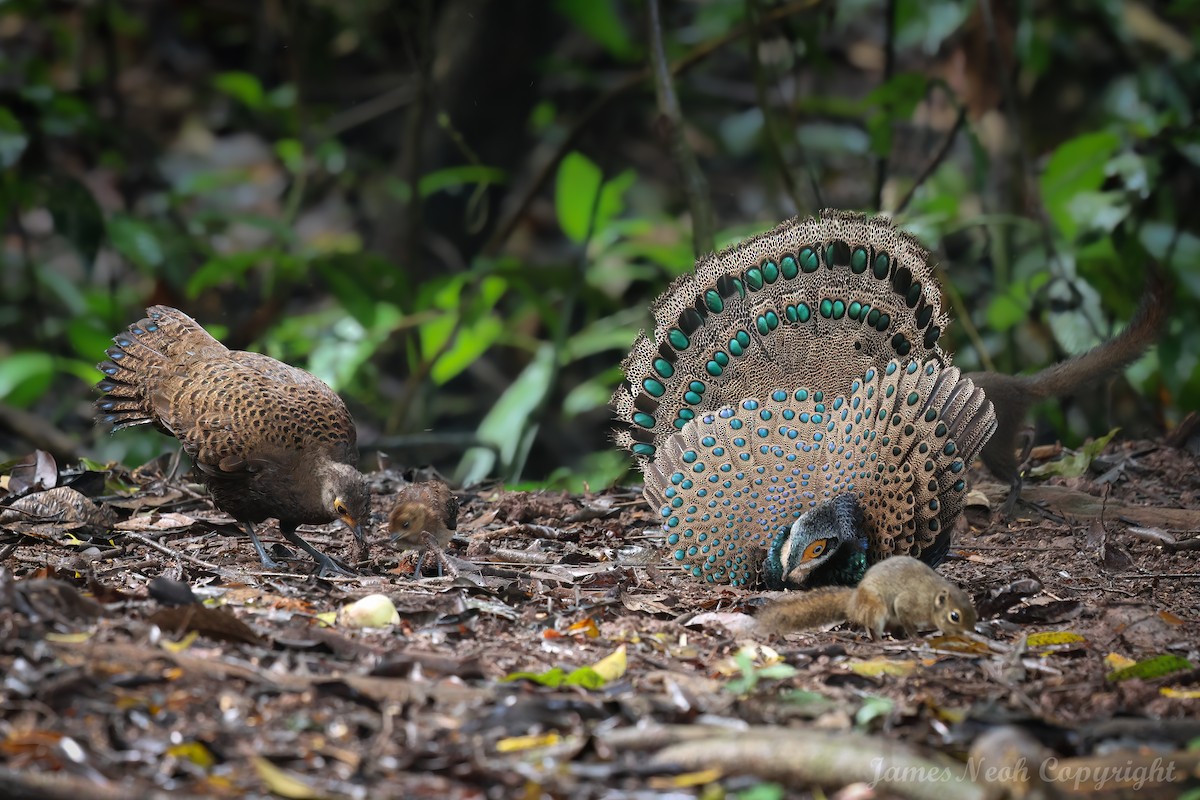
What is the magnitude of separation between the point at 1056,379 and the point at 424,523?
305cm

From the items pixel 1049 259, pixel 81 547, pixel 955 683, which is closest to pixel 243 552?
pixel 81 547

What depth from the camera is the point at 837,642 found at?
4.10 meters

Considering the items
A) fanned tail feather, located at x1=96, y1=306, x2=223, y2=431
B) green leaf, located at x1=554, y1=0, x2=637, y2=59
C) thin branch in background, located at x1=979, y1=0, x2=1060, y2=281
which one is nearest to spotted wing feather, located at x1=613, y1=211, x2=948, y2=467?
fanned tail feather, located at x1=96, y1=306, x2=223, y2=431

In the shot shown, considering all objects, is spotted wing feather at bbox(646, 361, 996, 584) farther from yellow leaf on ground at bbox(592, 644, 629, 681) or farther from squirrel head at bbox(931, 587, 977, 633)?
yellow leaf on ground at bbox(592, 644, 629, 681)

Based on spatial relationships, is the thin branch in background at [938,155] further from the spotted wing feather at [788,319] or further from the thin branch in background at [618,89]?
the spotted wing feather at [788,319]

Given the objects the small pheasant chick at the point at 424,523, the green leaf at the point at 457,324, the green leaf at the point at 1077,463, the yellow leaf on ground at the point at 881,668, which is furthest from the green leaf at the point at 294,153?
the yellow leaf on ground at the point at 881,668

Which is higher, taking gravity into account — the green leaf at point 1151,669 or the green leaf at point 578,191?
the green leaf at point 578,191

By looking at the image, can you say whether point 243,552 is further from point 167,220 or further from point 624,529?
point 167,220

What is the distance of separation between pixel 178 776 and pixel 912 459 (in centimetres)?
294

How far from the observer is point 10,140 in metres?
6.52

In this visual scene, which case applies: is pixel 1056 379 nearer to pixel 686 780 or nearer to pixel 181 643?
pixel 686 780

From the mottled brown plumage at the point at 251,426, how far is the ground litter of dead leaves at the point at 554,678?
270 millimetres

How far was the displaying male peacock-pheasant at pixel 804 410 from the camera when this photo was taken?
469cm

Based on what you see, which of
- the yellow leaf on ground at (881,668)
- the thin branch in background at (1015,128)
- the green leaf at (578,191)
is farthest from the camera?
the green leaf at (578,191)
